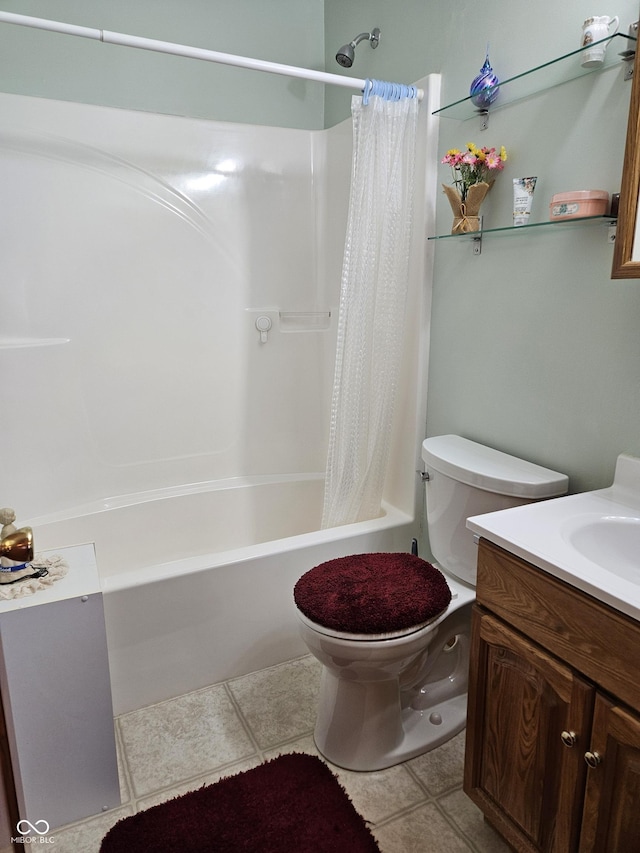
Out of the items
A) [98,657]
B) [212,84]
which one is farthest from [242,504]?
[212,84]

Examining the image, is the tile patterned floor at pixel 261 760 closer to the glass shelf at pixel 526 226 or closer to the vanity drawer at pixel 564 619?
the vanity drawer at pixel 564 619

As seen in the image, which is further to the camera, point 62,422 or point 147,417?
point 147,417

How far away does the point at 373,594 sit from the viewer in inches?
63.4

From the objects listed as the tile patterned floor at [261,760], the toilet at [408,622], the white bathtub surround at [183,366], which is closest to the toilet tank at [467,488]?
the toilet at [408,622]

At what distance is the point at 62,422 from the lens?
8.00ft

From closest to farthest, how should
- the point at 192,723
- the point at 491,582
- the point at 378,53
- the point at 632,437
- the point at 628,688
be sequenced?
the point at 628,688, the point at 491,582, the point at 632,437, the point at 192,723, the point at 378,53

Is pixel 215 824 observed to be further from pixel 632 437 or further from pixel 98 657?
pixel 632 437

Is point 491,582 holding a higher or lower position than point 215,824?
higher

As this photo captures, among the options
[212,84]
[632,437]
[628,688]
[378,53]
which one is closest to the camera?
[628,688]

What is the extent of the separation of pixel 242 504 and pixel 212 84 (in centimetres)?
185

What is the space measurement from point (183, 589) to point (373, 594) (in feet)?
2.12

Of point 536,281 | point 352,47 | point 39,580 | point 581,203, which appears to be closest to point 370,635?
point 39,580

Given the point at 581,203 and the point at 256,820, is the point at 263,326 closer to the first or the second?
the point at 581,203

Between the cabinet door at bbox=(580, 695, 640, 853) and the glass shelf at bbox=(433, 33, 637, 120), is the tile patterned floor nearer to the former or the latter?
the cabinet door at bbox=(580, 695, 640, 853)
